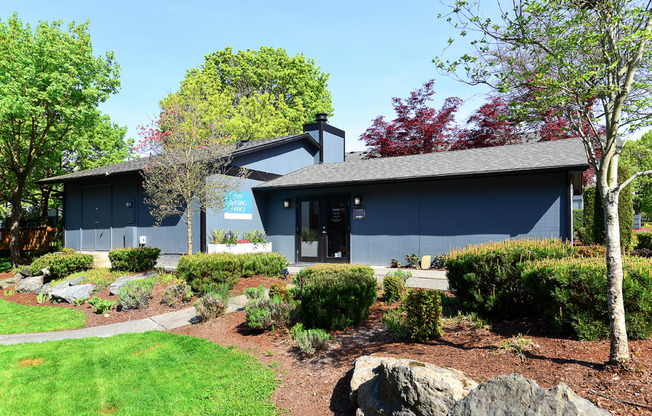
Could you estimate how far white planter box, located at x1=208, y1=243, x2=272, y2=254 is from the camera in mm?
11578

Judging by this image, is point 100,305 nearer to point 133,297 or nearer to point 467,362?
point 133,297

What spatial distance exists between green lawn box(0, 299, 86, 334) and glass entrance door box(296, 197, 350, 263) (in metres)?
7.24

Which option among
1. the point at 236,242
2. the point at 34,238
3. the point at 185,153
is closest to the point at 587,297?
the point at 185,153

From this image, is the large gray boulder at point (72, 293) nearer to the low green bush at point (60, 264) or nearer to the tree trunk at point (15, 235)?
the low green bush at point (60, 264)

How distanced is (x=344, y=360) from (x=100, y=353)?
3576 millimetres

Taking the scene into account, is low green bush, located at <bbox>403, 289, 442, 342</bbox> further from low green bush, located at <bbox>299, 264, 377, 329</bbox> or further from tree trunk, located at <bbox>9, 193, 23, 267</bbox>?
tree trunk, located at <bbox>9, 193, 23, 267</bbox>

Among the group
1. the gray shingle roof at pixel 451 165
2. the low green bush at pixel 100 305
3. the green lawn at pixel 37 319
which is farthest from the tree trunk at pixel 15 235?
the gray shingle roof at pixel 451 165

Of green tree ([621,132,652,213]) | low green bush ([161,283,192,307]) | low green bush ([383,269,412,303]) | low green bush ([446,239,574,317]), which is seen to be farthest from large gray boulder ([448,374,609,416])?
green tree ([621,132,652,213])

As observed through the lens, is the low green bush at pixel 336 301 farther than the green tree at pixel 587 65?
Yes

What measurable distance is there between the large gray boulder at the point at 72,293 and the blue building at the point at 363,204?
360 centimetres

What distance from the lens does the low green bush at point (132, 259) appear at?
1040cm

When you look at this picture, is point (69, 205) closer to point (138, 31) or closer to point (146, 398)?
point (138, 31)

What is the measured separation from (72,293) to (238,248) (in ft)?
15.2

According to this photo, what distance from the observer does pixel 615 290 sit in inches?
127
